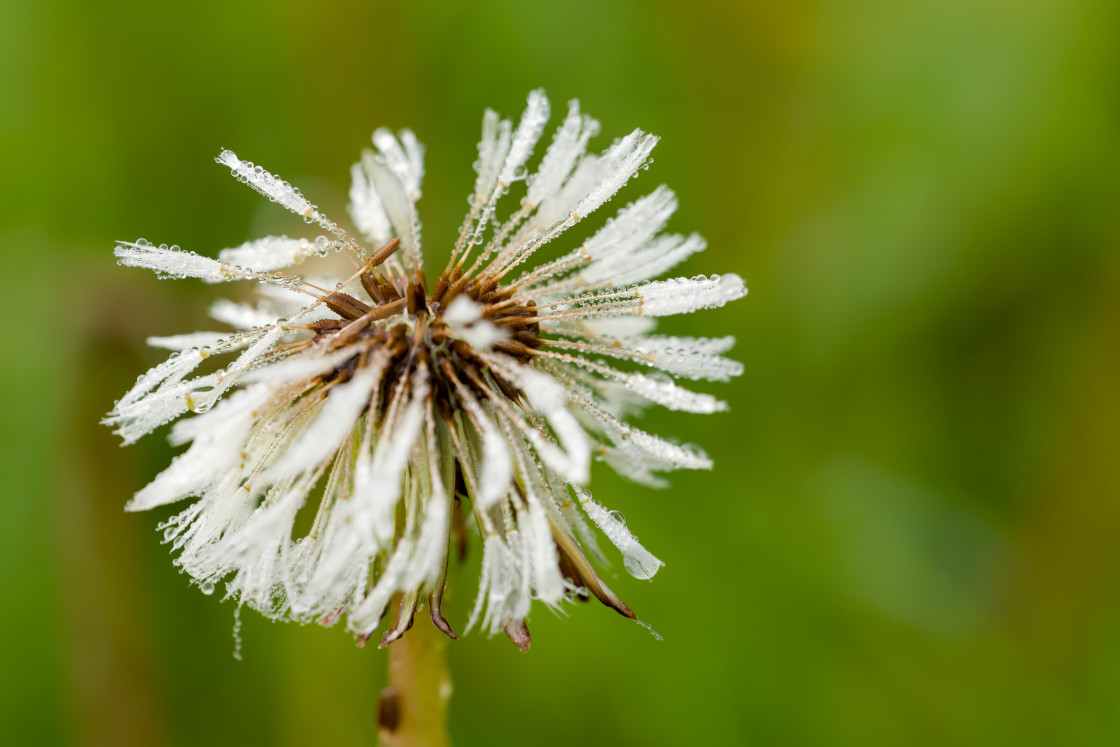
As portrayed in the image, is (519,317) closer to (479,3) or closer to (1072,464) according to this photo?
(479,3)

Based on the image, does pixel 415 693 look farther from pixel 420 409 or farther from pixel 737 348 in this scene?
pixel 737 348

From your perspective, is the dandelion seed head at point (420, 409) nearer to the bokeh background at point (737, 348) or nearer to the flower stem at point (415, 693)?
the flower stem at point (415, 693)

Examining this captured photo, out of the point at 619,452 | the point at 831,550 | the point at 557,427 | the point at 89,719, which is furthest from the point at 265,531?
the point at 831,550

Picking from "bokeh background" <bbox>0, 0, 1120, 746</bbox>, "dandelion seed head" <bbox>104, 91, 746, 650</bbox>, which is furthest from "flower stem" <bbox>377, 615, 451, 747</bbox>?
"bokeh background" <bbox>0, 0, 1120, 746</bbox>

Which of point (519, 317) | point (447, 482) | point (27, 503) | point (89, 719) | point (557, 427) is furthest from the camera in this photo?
point (27, 503)

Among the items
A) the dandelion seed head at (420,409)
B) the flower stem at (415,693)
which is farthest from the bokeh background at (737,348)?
the dandelion seed head at (420,409)

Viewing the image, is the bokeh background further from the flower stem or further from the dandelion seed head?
the dandelion seed head
